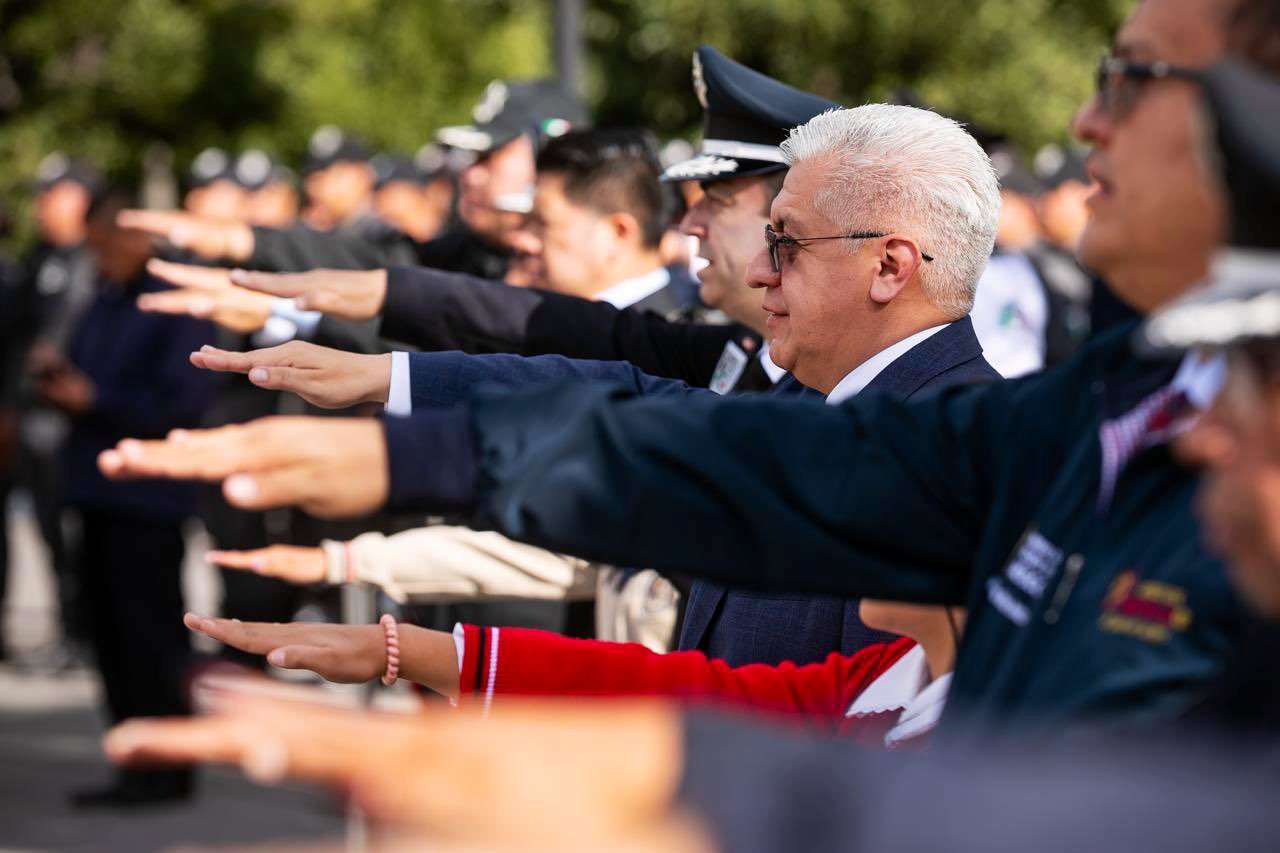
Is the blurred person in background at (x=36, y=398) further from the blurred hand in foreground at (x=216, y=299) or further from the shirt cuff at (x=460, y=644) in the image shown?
the shirt cuff at (x=460, y=644)

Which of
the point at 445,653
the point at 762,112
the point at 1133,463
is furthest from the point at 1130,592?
the point at 762,112

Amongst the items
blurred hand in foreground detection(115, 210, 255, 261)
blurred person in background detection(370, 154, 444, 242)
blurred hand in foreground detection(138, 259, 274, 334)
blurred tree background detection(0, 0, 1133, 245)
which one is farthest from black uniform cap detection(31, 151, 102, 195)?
blurred hand in foreground detection(138, 259, 274, 334)

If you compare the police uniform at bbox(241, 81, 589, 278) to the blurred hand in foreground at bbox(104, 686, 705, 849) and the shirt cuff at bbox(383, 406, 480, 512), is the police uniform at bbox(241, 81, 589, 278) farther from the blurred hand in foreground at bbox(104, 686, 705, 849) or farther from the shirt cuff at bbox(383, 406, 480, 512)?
the blurred hand in foreground at bbox(104, 686, 705, 849)

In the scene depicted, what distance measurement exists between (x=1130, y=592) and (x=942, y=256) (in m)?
1.50

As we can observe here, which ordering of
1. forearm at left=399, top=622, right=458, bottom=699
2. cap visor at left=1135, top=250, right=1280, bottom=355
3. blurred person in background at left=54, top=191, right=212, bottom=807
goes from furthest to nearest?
blurred person in background at left=54, top=191, right=212, bottom=807
forearm at left=399, top=622, right=458, bottom=699
cap visor at left=1135, top=250, right=1280, bottom=355

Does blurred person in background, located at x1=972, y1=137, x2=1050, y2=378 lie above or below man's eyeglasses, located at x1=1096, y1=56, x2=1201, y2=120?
below

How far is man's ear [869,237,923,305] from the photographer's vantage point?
3145 mm

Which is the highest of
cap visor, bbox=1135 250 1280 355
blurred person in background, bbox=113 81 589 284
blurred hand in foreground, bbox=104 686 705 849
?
cap visor, bbox=1135 250 1280 355

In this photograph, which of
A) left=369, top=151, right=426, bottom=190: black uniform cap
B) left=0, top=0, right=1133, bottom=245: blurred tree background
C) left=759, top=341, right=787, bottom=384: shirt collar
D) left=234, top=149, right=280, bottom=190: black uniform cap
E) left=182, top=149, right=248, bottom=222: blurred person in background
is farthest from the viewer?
left=0, top=0, right=1133, bottom=245: blurred tree background

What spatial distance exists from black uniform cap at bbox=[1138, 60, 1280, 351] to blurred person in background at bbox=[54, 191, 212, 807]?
5.82m

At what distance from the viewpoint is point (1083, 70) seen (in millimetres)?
18234

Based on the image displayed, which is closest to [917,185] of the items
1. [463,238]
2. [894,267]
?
[894,267]

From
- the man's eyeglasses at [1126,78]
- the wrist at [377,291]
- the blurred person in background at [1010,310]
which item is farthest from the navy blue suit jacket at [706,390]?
the blurred person in background at [1010,310]

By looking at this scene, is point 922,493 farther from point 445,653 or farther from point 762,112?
point 762,112
